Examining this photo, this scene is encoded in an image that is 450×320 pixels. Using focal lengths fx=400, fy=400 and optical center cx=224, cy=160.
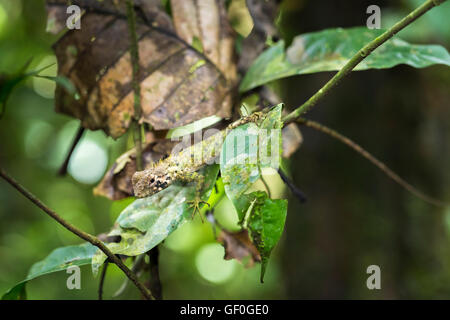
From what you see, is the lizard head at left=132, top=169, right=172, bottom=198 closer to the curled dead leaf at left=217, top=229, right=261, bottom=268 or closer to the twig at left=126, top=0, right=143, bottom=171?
the twig at left=126, top=0, right=143, bottom=171

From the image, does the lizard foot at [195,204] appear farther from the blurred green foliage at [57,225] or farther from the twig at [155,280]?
the blurred green foliage at [57,225]

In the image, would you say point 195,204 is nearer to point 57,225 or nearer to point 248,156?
point 248,156

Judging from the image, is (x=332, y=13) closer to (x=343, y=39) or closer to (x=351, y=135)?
(x=351, y=135)

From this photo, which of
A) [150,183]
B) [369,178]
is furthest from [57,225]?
[150,183]

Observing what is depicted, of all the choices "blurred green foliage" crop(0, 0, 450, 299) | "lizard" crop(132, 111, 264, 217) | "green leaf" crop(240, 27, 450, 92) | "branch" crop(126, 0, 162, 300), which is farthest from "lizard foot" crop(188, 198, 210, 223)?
"blurred green foliage" crop(0, 0, 450, 299)

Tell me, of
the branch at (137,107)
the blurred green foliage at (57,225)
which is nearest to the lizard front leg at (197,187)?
the branch at (137,107)

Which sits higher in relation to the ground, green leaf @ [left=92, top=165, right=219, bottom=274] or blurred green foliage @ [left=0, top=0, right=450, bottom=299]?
blurred green foliage @ [left=0, top=0, right=450, bottom=299]
